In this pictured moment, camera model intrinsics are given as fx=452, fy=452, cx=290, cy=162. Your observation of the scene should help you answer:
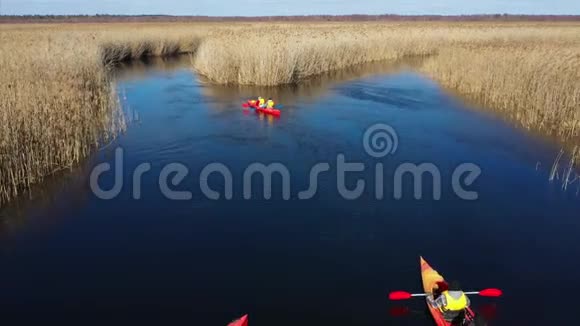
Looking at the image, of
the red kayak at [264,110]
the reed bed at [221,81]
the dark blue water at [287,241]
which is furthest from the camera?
the red kayak at [264,110]

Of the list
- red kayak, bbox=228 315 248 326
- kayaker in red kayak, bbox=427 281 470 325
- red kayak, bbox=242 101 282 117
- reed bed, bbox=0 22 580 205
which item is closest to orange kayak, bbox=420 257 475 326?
kayaker in red kayak, bbox=427 281 470 325

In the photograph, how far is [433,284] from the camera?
5.46 meters

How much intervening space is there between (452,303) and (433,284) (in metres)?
0.64

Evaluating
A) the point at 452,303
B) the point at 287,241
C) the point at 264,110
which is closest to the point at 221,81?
the point at 264,110

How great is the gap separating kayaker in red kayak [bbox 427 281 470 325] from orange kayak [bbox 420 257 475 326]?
0.06 m

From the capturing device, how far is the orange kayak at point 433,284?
4930 mm

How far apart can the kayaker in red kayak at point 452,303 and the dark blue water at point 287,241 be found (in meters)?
0.55

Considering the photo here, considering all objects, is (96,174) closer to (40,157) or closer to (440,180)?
(40,157)

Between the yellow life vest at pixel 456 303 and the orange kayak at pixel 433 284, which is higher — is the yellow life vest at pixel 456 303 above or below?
above

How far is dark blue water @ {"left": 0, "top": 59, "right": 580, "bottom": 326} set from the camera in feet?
18.1

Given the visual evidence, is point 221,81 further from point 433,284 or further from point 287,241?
point 433,284

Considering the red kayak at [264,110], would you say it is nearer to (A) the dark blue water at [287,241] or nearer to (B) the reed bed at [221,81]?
(A) the dark blue water at [287,241]

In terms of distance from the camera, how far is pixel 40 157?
8695 mm

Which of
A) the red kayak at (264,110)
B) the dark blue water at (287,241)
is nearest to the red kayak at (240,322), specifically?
the dark blue water at (287,241)
